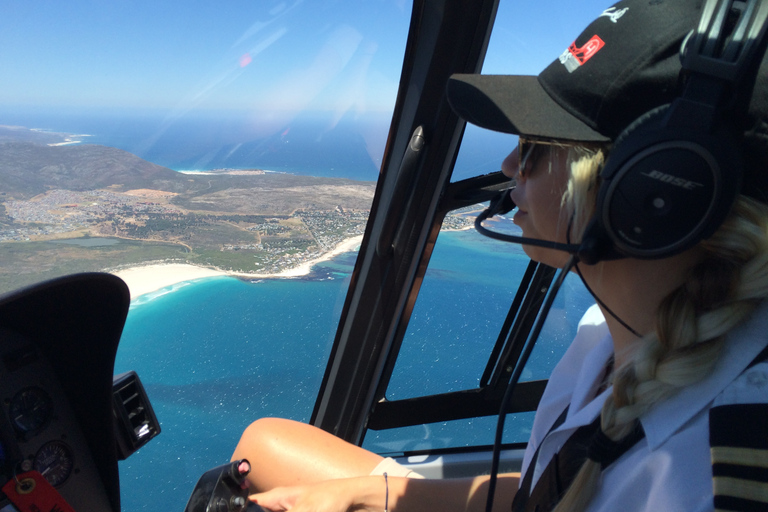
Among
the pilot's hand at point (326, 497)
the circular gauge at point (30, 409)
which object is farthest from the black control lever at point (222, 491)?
the circular gauge at point (30, 409)

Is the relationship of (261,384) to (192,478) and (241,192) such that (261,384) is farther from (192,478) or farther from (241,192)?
(241,192)

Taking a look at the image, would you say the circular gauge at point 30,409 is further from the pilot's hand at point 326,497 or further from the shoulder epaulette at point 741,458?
the shoulder epaulette at point 741,458

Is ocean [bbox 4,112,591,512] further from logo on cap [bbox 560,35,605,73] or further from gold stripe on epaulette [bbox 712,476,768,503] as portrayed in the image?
gold stripe on epaulette [bbox 712,476,768,503]

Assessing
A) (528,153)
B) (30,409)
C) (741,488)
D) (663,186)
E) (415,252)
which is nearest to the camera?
(741,488)

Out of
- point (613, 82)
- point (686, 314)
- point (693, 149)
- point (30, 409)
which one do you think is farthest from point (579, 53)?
point (30, 409)

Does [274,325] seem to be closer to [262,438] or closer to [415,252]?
[262,438]

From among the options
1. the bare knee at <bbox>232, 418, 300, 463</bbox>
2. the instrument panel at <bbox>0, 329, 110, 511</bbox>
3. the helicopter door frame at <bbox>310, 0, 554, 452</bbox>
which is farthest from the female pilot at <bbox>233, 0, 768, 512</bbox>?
the instrument panel at <bbox>0, 329, 110, 511</bbox>
